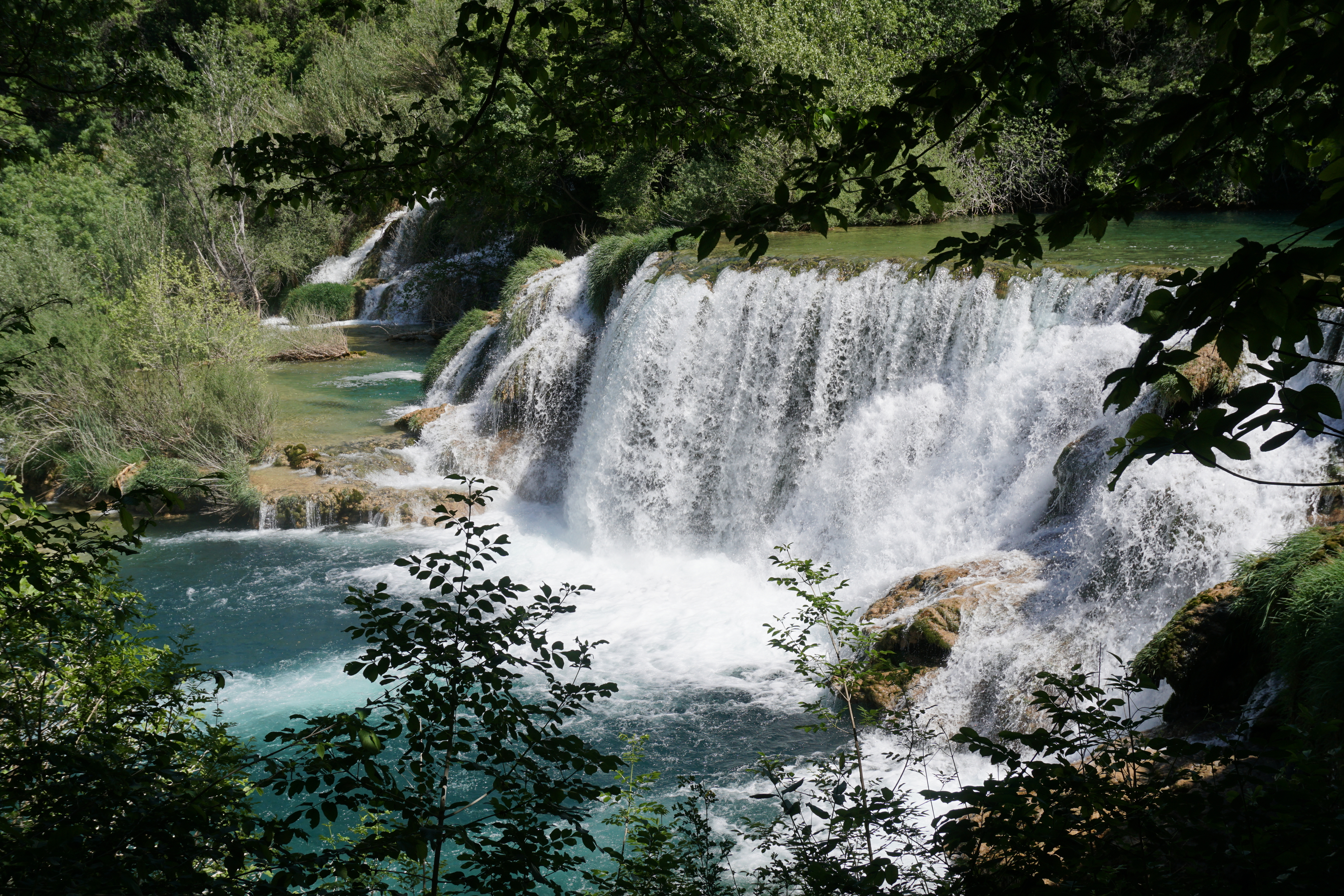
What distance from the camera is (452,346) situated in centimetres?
1619

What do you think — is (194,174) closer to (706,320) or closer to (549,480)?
(549,480)

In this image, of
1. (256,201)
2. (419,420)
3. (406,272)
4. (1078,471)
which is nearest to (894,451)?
(1078,471)

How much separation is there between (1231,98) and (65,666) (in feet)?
14.8

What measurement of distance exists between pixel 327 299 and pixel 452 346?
311 inches

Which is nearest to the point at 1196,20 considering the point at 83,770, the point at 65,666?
the point at 83,770

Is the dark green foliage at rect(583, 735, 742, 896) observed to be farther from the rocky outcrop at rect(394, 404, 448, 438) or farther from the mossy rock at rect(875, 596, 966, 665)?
the rocky outcrop at rect(394, 404, 448, 438)

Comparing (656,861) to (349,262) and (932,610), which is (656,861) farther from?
(349,262)

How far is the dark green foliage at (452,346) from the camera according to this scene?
16.0 m

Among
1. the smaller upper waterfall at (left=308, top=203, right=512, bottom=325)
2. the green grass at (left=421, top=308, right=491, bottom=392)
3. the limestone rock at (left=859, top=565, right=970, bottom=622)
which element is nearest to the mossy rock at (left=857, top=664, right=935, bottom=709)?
the limestone rock at (left=859, top=565, right=970, bottom=622)

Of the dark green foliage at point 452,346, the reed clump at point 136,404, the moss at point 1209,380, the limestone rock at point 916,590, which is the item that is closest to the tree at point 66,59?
the limestone rock at point 916,590

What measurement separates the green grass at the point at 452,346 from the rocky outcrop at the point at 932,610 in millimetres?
10218

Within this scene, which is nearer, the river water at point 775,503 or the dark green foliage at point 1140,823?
the dark green foliage at point 1140,823

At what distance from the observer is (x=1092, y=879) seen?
236 cm

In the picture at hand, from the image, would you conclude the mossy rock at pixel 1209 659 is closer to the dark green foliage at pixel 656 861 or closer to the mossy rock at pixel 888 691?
the mossy rock at pixel 888 691
